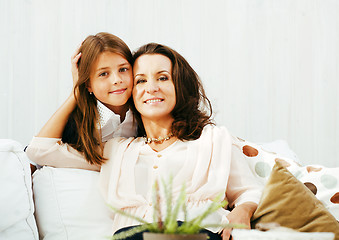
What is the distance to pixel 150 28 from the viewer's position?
7.22 feet

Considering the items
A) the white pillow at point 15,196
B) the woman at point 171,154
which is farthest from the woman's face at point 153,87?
the white pillow at point 15,196

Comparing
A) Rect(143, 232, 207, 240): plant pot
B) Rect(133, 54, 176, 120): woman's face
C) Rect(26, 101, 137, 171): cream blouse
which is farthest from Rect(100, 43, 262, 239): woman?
Rect(143, 232, 207, 240): plant pot

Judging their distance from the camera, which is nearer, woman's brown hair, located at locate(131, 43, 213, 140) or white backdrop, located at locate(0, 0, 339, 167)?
woman's brown hair, located at locate(131, 43, 213, 140)

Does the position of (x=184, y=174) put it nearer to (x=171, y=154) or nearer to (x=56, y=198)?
(x=171, y=154)

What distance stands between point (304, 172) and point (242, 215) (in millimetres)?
377

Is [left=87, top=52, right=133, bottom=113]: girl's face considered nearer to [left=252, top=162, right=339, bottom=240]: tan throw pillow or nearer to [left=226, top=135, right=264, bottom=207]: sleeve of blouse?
[left=226, top=135, right=264, bottom=207]: sleeve of blouse

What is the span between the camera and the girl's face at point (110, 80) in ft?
5.27

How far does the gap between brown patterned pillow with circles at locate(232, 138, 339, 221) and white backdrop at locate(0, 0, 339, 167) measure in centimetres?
57

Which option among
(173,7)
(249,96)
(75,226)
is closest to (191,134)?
(75,226)

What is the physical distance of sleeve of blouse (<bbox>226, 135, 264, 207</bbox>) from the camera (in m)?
1.47

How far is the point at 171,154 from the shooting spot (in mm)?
1577

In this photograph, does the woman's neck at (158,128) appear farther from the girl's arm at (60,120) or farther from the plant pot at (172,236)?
the plant pot at (172,236)

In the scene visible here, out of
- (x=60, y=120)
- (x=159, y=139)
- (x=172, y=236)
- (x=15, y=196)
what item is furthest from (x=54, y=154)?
(x=172, y=236)

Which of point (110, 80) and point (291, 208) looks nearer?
point (291, 208)
